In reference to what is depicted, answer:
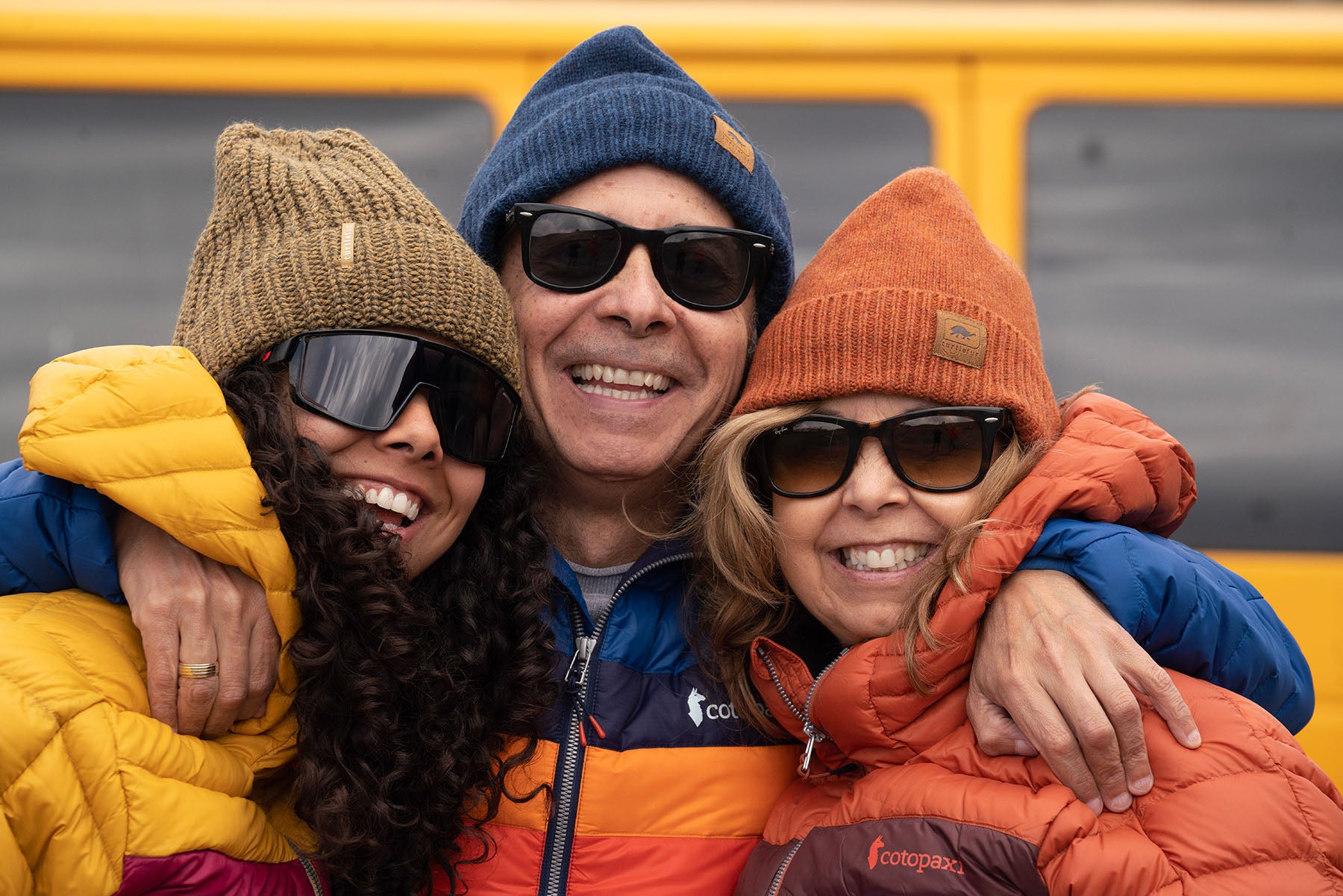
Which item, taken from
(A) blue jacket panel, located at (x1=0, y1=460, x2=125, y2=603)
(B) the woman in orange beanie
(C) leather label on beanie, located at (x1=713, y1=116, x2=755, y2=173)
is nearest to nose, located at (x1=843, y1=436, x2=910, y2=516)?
(B) the woman in orange beanie

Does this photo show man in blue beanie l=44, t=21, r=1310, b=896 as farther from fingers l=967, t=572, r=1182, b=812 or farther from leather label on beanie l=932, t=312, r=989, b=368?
leather label on beanie l=932, t=312, r=989, b=368

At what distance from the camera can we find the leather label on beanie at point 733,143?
232 centimetres

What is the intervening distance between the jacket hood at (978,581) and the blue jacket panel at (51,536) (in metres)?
1.21

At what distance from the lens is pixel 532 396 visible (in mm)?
2303

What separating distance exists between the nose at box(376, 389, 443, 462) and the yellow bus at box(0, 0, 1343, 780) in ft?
5.30

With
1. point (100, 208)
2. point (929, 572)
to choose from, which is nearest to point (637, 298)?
point (929, 572)

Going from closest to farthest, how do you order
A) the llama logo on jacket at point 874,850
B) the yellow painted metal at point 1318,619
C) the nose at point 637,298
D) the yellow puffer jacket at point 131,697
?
the yellow puffer jacket at point 131,697 → the llama logo on jacket at point 874,850 → the nose at point 637,298 → the yellow painted metal at point 1318,619

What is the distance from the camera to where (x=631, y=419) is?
2.25m

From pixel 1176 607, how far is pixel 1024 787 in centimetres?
37

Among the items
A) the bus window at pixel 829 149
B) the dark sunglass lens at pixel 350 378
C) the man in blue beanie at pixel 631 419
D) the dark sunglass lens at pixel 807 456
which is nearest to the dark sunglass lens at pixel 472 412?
the dark sunglass lens at pixel 350 378

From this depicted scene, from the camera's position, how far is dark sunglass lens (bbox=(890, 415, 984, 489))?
6.12 ft

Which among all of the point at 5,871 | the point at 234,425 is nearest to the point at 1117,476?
the point at 234,425

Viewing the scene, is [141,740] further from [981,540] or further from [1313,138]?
[1313,138]

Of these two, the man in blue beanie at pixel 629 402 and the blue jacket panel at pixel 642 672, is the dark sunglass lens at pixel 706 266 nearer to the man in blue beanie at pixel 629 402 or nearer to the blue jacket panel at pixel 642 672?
the man in blue beanie at pixel 629 402
